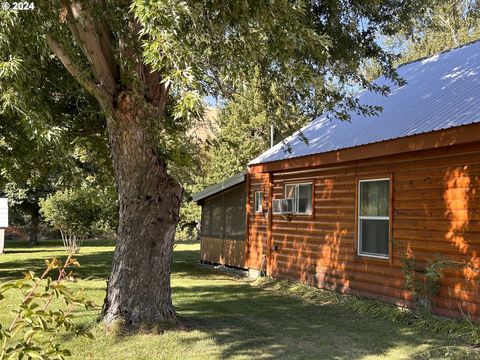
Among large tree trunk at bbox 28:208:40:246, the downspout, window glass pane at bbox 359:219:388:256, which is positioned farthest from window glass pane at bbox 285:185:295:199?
large tree trunk at bbox 28:208:40:246

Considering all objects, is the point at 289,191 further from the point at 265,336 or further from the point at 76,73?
the point at 76,73

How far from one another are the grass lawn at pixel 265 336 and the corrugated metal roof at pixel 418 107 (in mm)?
2920

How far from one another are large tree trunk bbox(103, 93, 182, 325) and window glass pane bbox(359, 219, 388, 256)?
4089 millimetres

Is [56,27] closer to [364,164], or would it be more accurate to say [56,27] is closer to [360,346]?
[360,346]

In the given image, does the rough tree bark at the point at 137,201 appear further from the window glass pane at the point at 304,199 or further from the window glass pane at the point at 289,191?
the window glass pane at the point at 289,191

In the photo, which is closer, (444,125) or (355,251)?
(444,125)

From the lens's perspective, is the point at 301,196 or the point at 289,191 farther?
the point at 289,191

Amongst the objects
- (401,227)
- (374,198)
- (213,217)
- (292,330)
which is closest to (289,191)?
(374,198)

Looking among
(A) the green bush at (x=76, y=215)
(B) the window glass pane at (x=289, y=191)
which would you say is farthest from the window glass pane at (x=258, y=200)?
(A) the green bush at (x=76, y=215)

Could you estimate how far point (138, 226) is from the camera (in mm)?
6719

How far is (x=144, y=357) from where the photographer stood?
564cm

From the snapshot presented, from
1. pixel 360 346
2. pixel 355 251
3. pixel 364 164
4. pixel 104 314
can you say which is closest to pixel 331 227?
pixel 355 251

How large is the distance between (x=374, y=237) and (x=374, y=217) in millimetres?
369

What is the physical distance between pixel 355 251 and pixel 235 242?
583 centimetres
